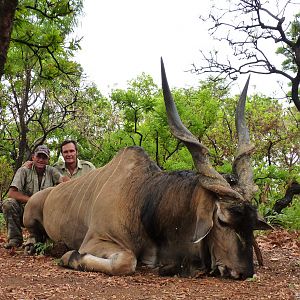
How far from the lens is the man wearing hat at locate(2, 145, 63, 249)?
213 inches

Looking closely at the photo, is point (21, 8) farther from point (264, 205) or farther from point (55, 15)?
point (264, 205)

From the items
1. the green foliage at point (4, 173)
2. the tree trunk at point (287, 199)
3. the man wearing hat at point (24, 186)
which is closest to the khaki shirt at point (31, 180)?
the man wearing hat at point (24, 186)

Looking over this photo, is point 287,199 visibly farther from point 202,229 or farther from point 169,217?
point 202,229

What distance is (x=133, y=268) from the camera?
3.63 metres

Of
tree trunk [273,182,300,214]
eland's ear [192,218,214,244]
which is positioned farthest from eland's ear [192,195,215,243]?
tree trunk [273,182,300,214]

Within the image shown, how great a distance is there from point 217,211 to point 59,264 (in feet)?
4.28

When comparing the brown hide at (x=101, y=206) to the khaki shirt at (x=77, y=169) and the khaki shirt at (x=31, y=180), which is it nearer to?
the khaki shirt at (x=31, y=180)

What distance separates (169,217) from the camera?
3.77m

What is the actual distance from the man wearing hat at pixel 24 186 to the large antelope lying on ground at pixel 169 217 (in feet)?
3.56

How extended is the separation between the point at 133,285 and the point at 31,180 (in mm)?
2814

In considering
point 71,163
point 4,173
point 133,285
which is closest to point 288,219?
point 71,163

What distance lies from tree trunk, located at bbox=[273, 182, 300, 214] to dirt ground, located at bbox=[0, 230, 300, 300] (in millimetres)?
4265

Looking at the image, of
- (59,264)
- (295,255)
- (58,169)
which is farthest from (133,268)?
(58,169)

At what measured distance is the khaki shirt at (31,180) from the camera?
5.61 m
